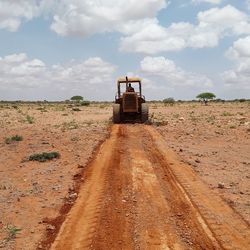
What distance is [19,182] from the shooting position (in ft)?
41.4

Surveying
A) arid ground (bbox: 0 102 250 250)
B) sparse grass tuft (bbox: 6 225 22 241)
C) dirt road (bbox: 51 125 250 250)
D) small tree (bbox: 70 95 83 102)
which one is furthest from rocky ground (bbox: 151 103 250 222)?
small tree (bbox: 70 95 83 102)

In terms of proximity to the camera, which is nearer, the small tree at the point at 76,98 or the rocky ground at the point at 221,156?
the rocky ground at the point at 221,156

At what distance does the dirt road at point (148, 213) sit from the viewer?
7.75m

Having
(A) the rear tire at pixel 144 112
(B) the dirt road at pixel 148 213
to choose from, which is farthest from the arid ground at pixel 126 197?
(A) the rear tire at pixel 144 112

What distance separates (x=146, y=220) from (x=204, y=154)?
925cm

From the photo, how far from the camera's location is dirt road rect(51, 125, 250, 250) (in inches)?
305

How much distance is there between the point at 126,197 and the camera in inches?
412

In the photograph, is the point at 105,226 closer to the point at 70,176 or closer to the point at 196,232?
the point at 196,232

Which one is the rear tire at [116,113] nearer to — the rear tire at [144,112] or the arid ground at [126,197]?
the rear tire at [144,112]

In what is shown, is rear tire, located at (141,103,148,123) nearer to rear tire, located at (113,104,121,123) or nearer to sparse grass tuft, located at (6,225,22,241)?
rear tire, located at (113,104,121,123)

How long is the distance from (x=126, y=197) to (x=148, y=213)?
1299 mm

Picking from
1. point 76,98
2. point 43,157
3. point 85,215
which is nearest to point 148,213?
point 85,215

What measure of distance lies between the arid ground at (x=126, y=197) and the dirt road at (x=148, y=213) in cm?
2

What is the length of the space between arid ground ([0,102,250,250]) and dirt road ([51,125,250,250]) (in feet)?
0.06
